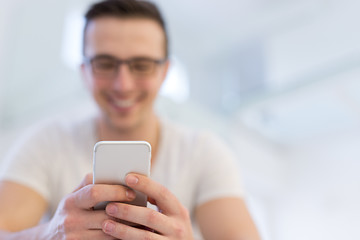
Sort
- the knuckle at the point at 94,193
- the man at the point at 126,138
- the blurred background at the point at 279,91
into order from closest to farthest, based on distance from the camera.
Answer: the knuckle at the point at 94,193
the man at the point at 126,138
the blurred background at the point at 279,91

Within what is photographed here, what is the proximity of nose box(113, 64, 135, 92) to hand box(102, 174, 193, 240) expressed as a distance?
1.34 ft

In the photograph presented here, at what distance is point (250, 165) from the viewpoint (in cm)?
397

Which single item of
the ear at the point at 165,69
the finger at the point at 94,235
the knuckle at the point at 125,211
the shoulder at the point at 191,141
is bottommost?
the finger at the point at 94,235

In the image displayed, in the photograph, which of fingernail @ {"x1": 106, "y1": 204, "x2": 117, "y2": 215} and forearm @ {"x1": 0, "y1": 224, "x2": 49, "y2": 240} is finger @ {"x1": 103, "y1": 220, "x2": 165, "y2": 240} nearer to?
fingernail @ {"x1": 106, "y1": 204, "x2": 117, "y2": 215}

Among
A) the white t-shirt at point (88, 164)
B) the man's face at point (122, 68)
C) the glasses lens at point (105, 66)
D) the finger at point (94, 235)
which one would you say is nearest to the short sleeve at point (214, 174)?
the white t-shirt at point (88, 164)

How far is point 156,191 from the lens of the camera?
558 millimetres

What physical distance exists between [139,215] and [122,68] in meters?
0.47

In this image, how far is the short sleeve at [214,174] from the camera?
2.96ft

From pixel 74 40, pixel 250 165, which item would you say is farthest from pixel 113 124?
pixel 250 165

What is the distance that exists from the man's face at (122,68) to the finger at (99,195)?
1.37 feet

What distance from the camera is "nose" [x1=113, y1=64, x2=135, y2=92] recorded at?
92 cm

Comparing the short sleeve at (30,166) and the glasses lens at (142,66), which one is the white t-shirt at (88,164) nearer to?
the short sleeve at (30,166)

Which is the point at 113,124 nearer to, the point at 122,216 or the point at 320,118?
the point at 122,216

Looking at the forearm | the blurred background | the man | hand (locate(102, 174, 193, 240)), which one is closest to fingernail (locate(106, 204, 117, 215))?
hand (locate(102, 174, 193, 240))
